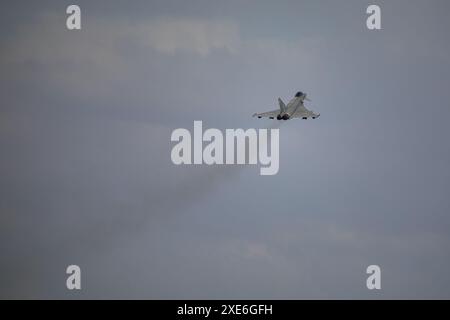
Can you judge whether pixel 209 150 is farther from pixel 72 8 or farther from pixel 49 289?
pixel 49 289

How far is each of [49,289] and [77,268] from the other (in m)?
14.1

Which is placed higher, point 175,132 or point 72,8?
point 72,8

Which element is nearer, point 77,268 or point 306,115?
point 306,115
